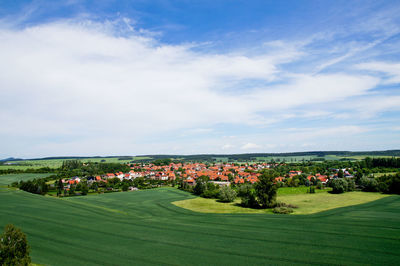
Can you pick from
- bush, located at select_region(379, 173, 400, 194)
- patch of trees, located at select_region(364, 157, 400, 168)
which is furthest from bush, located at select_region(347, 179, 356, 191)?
patch of trees, located at select_region(364, 157, 400, 168)

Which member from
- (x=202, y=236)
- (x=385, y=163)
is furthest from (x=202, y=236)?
(x=385, y=163)

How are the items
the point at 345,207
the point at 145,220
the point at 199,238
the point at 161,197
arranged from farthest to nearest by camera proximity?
1. the point at 161,197
2. the point at 345,207
3. the point at 145,220
4. the point at 199,238

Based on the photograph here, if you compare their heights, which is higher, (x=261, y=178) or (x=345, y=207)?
(x=261, y=178)

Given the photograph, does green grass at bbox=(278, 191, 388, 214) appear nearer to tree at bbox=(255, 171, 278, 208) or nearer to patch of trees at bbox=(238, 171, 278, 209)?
tree at bbox=(255, 171, 278, 208)

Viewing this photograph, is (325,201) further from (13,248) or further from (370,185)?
(13,248)

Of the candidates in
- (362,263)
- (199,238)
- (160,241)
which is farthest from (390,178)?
(160,241)

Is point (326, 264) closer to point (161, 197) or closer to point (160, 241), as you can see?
point (160, 241)

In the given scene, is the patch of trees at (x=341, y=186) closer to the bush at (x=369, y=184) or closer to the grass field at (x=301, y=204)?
the bush at (x=369, y=184)
